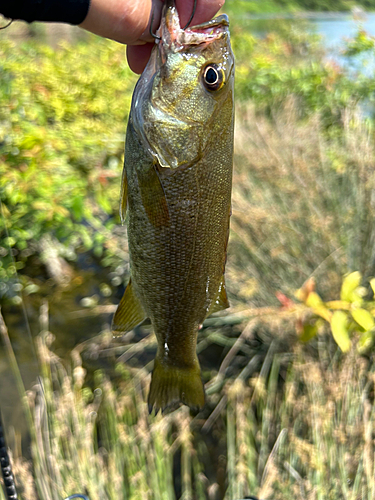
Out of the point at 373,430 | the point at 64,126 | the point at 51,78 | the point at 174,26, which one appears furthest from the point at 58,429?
the point at 51,78

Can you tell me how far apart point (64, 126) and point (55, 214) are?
150 centimetres

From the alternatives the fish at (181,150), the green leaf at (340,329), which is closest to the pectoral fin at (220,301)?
the fish at (181,150)

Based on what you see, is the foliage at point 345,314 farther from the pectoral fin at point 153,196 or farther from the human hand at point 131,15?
the human hand at point 131,15

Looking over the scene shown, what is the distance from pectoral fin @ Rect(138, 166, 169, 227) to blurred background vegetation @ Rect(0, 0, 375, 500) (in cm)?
117

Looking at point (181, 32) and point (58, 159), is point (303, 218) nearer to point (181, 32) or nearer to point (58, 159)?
point (58, 159)

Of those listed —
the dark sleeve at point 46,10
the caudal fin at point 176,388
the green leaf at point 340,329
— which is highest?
the dark sleeve at point 46,10

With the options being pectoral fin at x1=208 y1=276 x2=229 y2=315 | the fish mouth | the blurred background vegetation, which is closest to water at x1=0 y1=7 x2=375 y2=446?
the blurred background vegetation

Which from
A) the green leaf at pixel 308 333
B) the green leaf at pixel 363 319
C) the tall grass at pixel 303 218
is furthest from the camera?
the tall grass at pixel 303 218

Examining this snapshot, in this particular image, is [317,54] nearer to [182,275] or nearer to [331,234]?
[331,234]

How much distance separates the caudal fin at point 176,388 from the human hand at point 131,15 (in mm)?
1069

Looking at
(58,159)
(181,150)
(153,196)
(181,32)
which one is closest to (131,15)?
(181,32)

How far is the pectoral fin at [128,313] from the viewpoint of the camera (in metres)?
Answer: 1.32

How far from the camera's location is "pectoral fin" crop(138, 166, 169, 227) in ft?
3.84

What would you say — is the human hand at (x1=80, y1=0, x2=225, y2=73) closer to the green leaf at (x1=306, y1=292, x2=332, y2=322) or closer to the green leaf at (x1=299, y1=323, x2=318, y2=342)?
the green leaf at (x1=306, y1=292, x2=332, y2=322)
